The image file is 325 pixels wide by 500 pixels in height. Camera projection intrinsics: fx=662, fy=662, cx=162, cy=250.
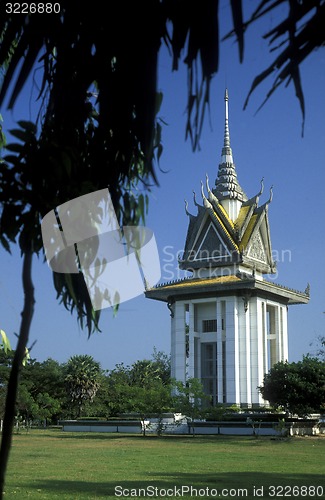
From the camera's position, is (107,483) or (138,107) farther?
(107,483)

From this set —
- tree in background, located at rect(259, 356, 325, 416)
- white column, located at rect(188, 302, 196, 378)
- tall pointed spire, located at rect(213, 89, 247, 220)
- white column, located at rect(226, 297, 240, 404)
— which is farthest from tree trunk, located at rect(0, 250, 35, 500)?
white column, located at rect(188, 302, 196, 378)

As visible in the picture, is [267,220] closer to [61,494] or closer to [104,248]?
[61,494]

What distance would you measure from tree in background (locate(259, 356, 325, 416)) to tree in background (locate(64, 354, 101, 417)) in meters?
15.4

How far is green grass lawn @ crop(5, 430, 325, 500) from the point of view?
873 centimetres

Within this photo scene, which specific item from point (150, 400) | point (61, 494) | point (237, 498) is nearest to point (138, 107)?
point (237, 498)

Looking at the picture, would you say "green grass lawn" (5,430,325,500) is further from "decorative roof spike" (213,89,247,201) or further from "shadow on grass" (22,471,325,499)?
"decorative roof spike" (213,89,247,201)

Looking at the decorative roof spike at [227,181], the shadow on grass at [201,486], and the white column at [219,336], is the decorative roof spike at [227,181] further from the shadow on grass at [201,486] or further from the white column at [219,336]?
the shadow on grass at [201,486]

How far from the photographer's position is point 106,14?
2.73 metres

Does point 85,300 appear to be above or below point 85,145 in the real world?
below

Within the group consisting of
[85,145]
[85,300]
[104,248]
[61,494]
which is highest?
[85,145]

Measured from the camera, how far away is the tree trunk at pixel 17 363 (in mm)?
2539

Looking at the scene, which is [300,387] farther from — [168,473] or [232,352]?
[168,473]

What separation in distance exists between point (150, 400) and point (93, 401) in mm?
15381

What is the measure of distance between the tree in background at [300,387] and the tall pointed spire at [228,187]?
1215 cm
